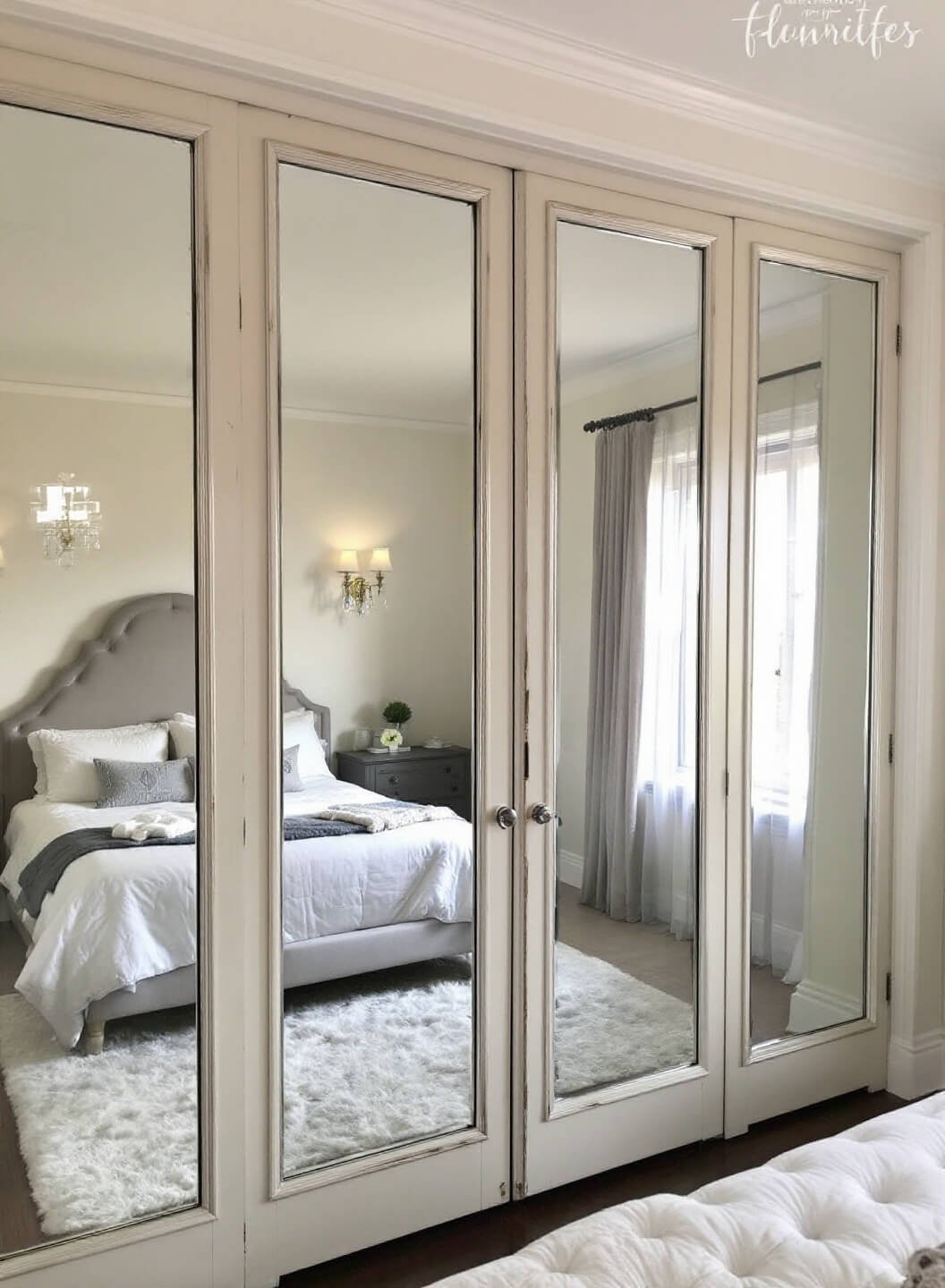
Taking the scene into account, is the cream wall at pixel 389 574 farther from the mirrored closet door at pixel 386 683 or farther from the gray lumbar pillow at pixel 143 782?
the gray lumbar pillow at pixel 143 782

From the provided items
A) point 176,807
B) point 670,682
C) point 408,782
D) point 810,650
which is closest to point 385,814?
point 408,782

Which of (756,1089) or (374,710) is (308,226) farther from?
(756,1089)

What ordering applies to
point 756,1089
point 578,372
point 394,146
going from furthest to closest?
point 756,1089 < point 578,372 < point 394,146

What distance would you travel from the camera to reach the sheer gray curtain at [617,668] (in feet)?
8.66

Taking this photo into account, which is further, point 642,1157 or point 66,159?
point 642,1157

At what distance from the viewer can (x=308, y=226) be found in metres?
2.24

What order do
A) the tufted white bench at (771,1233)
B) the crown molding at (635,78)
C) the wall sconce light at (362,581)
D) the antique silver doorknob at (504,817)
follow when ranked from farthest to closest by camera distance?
the antique silver doorknob at (504,817) → the wall sconce light at (362,581) → the crown molding at (635,78) → the tufted white bench at (771,1233)

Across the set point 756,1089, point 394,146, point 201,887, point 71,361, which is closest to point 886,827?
point 756,1089

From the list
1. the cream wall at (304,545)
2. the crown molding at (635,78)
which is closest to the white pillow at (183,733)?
the cream wall at (304,545)

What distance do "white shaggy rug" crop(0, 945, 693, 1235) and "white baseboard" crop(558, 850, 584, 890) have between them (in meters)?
0.17

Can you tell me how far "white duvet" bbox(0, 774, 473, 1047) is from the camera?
6.59 feet

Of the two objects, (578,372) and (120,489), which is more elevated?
(578,372)

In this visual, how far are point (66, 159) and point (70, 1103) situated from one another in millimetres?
1791

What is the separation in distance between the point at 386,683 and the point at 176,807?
531 millimetres
